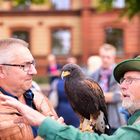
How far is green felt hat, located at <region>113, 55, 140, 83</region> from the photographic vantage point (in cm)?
315

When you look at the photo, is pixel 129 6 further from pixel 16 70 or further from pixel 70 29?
pixel 70 29

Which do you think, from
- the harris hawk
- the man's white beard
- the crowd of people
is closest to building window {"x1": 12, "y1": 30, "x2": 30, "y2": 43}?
the harris hawk

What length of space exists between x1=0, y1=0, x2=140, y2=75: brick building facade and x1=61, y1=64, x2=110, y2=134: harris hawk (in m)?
29.1

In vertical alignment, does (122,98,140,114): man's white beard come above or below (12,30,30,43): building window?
above

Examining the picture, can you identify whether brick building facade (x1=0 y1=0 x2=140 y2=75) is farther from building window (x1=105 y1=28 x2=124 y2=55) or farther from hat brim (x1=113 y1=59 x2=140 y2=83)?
hat brim (x1=113 y1=59 x2=140 y2=83)

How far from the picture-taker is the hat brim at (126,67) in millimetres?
3148

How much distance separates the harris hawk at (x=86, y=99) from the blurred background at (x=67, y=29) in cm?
2914

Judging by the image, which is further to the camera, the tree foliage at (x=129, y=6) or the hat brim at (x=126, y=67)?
the tree foliage at (x=129, y=6)

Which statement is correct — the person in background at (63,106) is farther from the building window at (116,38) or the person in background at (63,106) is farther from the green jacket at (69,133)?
the building window at (116,38)

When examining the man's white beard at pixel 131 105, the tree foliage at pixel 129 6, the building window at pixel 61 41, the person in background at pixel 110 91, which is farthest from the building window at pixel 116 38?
the man's white beard at pixel 131 105

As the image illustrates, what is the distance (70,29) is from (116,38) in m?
3.07

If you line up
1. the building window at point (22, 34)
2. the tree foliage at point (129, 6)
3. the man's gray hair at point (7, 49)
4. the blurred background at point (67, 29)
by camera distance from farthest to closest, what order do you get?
the building window at point (22, 34)
the blurred background at point (67, 29)
the tree foliage at point (129, 6)
the man's gray hair at point (7, 49)

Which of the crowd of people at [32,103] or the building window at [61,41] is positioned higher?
the crowd of people at [32,103]

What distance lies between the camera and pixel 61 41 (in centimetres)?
3472
